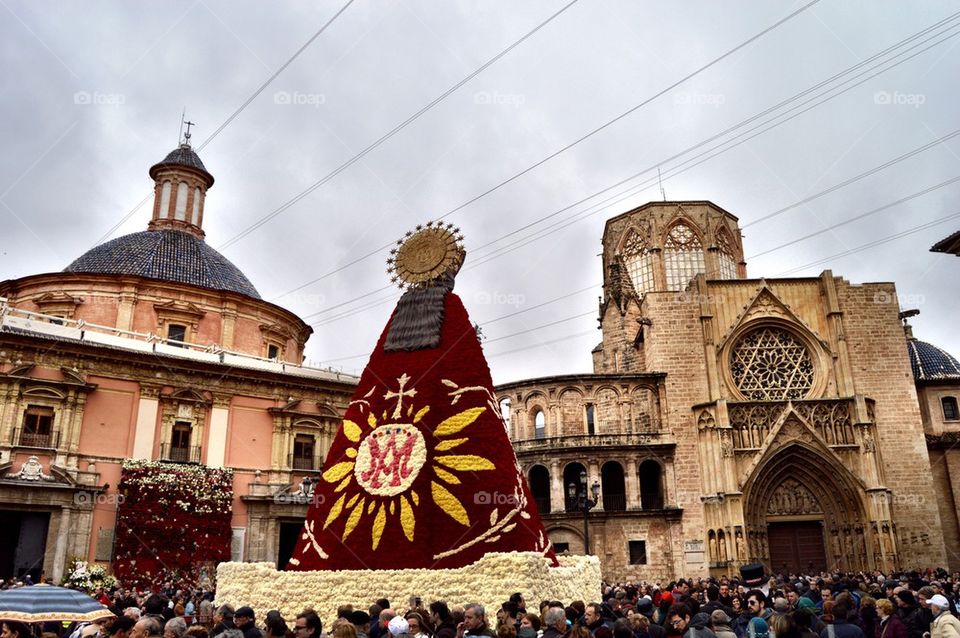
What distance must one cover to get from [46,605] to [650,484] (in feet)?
96.0

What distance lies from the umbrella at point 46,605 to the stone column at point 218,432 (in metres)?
17.1

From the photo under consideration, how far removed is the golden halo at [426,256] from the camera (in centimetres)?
1409

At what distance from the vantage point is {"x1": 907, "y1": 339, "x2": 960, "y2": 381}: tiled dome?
1375 inches

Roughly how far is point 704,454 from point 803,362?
6522 mm

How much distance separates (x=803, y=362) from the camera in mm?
31828

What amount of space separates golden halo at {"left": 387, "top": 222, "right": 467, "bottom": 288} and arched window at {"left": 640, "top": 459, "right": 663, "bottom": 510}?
20.2m

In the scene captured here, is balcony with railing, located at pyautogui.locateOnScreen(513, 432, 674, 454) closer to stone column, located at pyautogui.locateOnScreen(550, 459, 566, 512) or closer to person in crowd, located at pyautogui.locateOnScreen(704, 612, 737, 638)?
stone column, located at pyautogui.locateOnScreen(550, 459, 566, 512)

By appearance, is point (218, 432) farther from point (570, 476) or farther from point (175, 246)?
point (570, 476)

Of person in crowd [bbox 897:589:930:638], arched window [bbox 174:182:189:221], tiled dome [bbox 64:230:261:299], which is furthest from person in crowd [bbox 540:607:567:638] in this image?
arched window [bbox 174:182:189:221]

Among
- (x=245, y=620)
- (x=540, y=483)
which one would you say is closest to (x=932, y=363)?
(x=540, y=483)

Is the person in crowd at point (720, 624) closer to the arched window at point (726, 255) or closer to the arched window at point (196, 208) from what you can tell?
the arched window at point (196, 208)

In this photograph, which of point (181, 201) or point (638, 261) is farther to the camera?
point (638, 261)

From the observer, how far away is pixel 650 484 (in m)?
32.8

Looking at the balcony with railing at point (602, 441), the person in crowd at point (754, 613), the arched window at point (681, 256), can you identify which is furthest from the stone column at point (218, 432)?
the arched window at point (681, 256)
